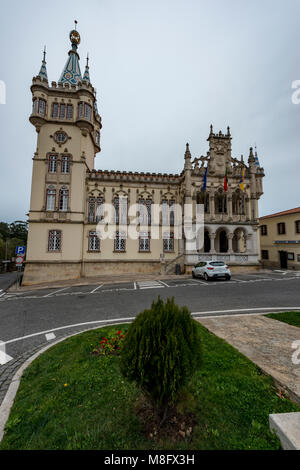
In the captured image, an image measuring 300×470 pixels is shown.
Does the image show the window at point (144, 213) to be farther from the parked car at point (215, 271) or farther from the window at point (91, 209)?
the parked car at point (215, 271)

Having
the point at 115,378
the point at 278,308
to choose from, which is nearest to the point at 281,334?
the point at 278,308

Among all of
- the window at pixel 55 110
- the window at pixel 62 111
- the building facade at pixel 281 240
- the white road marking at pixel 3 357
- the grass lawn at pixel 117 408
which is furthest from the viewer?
the building facade at pixel 281 240

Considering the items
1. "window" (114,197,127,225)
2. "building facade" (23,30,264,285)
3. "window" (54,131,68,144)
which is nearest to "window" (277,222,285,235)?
"building facade" (23,30,264,285)

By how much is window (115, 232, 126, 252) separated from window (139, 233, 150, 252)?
81.2 inches

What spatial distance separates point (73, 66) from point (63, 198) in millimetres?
17983

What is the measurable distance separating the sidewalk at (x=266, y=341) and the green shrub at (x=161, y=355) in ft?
6.39

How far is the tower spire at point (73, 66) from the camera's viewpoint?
2380cm

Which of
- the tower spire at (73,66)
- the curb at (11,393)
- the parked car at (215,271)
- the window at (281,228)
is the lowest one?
the curb at (11,393)

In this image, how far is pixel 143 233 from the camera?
23.9 m

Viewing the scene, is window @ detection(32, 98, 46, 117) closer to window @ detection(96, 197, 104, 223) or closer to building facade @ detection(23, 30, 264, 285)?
building facade @ detection(23, 30, 264, 285)

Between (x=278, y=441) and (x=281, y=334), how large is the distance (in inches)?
146

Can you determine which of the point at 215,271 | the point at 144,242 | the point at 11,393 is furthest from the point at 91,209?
the point at 11,393

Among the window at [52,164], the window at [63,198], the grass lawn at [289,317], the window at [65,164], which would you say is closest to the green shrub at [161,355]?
the grass lawn at [289,317]
